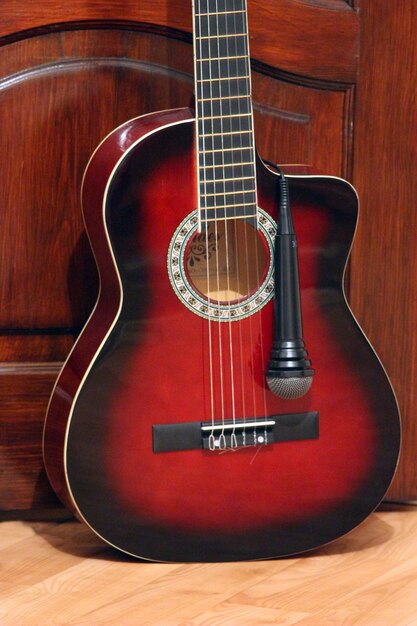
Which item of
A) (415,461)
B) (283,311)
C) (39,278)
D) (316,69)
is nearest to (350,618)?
(283,311)

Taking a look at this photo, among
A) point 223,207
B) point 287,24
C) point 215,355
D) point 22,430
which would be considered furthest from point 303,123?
point 22,430

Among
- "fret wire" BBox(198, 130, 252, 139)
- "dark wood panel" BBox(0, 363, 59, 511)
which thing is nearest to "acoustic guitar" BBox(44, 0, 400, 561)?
"fret wire" BBox(198, 130, 252, 139)

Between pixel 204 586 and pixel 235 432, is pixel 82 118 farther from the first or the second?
pixel 204 586

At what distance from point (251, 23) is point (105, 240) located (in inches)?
17.3

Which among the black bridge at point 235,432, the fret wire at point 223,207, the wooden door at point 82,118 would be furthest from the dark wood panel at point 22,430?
the fret wire at point 223,207

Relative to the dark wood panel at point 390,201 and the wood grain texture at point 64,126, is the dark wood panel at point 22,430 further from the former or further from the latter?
the dark wood panel at point 390,201

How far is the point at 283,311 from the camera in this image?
1.27 meters

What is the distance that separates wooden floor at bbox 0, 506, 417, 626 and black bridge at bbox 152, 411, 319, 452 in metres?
0.16

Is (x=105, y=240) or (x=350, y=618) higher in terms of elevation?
(x=105, y=240)

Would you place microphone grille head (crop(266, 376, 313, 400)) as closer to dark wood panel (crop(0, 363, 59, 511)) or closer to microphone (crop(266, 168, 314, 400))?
microphone (crop(266, 168, 314, 400))

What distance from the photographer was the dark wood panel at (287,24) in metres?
1.39

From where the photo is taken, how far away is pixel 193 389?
4.17 feet

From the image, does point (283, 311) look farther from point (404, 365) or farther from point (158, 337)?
point (404, 365)

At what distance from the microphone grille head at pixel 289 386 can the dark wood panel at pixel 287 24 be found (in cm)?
49
